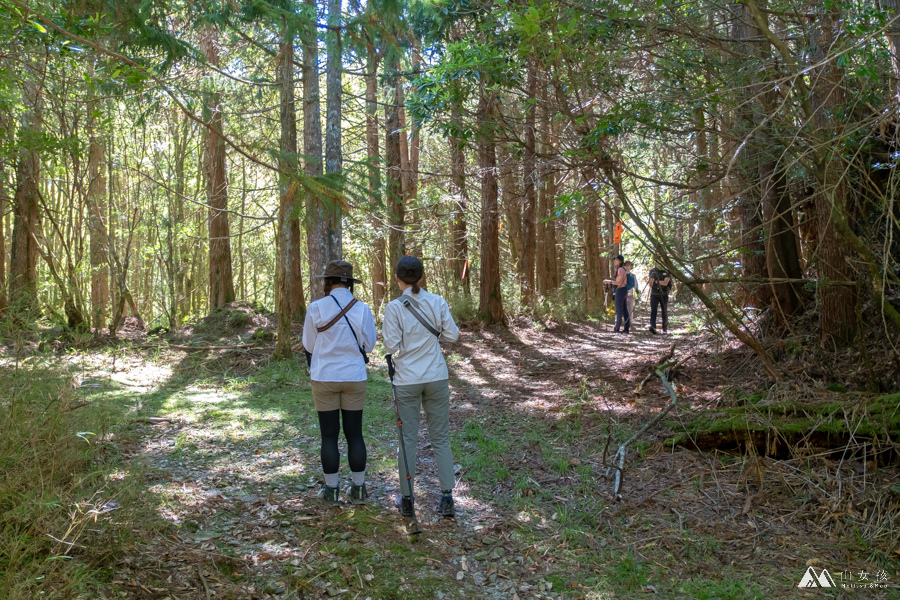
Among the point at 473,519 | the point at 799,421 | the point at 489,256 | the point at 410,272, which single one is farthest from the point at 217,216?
the point at 799,421

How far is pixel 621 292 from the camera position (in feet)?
50.2

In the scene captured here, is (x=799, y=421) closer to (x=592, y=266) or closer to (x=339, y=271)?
(x=339, y=271)

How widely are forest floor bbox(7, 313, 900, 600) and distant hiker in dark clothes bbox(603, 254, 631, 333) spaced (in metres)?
7.01

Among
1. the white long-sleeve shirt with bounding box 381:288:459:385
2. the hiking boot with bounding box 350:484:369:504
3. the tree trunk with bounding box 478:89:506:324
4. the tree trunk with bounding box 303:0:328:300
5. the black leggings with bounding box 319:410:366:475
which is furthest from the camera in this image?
the tree trunk with bounding box 478:89:506:324

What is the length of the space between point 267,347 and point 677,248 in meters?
7.81

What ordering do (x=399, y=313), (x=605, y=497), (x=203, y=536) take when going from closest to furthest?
1. (x=203, y=536)
2. (x=399, y=313)
3. (x=605, y=497)

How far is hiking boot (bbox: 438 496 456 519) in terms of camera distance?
15.1 ft

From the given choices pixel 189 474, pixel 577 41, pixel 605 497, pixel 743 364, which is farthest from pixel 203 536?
pixel 743 364

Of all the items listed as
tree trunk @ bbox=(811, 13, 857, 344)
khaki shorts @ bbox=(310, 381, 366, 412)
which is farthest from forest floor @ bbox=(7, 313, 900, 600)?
tree trunk @ bbox=(811, 13, 857, 344)

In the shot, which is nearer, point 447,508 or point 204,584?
point 204,584

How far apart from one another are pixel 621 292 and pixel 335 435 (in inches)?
473

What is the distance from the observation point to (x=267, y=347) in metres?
11.3

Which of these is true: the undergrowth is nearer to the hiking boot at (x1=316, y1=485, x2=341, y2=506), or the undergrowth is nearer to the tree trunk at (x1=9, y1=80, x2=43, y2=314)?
the hiking boot at (x1=316, y1=485, x2=341, y2=506)

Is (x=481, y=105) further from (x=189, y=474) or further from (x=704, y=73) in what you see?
(x=189, y=474)
